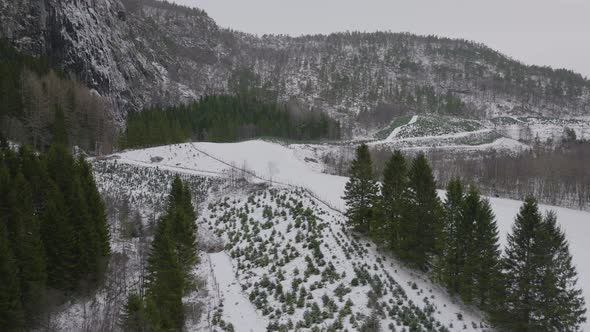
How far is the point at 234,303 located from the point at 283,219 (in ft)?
33.2

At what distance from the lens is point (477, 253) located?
2262 centimetres

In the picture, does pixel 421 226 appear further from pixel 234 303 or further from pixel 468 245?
pixel 234 303

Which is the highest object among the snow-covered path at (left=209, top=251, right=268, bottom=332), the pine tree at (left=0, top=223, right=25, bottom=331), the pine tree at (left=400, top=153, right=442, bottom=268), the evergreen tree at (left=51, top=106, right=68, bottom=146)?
the evergreen tree at (left=51, top=106, right=68, bottom=146)

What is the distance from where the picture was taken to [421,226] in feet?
82.9

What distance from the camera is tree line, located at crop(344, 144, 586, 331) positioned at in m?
19.5

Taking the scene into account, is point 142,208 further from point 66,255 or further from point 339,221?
point 339,221

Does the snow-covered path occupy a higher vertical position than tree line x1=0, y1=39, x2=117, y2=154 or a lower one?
lower

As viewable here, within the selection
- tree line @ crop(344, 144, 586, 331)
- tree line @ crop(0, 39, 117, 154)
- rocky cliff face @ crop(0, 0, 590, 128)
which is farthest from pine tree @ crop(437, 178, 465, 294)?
rocky cliff face @ crop(0, 0, 590, 128)

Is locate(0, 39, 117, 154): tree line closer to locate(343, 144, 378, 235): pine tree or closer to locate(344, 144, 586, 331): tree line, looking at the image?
locate(343, 144, 378, 235): pine tree

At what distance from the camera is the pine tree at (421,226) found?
2508 cm

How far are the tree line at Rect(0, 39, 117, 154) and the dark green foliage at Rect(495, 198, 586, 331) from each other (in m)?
59.4

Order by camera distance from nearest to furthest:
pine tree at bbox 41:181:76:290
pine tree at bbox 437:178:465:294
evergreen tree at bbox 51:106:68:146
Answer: pine tree at bbox 437:178:465:294 → pine tree at bbox 41:181:76:290 → evergreen tree at bbox 51:106:68:146

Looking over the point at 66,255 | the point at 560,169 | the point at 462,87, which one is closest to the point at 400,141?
the point at 560,169

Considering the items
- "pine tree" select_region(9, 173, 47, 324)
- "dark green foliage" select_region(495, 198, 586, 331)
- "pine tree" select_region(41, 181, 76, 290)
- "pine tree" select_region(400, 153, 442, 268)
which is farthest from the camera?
"pine tree" select_region(400, 153, 442, 268)
